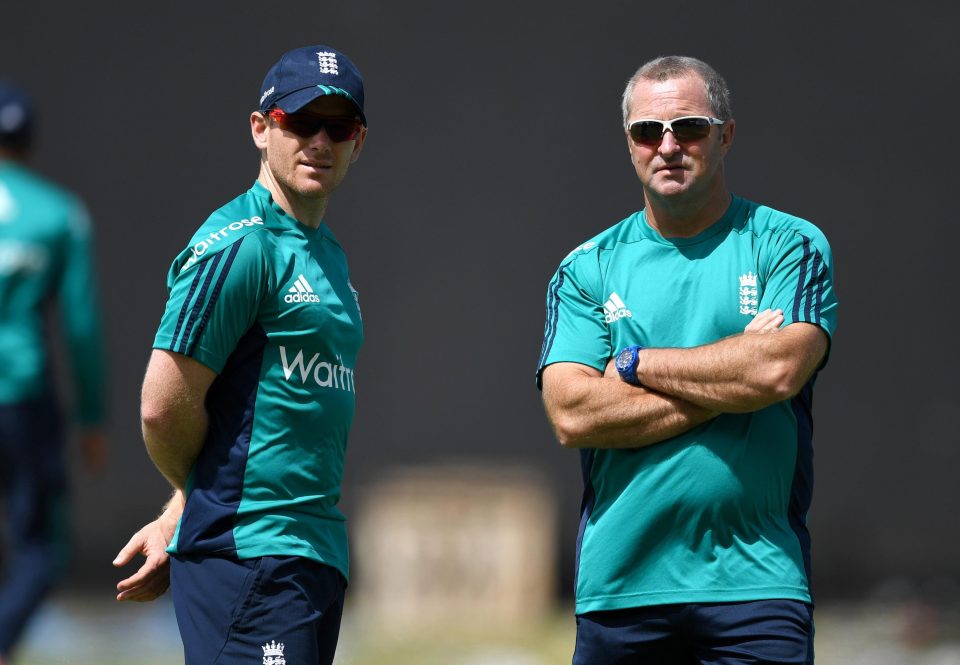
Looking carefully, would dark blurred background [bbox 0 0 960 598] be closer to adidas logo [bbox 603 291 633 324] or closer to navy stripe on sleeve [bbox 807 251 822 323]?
adidas logo [bbox 603 291 633 324]

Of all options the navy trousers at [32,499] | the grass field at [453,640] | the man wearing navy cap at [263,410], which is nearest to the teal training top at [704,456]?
the man wearing navy cap at [263,410]

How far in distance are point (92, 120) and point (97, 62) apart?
454 millimetres

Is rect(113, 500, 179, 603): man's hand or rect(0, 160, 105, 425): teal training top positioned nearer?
rect(113, 500, 179, 603): man's hand

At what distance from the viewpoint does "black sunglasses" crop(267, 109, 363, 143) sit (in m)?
3.26

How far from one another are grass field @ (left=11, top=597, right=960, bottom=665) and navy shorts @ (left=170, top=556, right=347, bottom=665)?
14.2 feet

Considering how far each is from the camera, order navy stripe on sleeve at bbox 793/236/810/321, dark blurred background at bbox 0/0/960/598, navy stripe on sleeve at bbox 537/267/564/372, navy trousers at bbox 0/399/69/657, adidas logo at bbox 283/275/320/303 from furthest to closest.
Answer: dark blurred background at bbox 0/0/960/598 → navy trousers at bbox 0/399/69/657 → navy stripe on sleeve at bbox 537/267/564/372 → navy stripe on sleeve at bbox 793/236/810/321 → adidas logo at bbox 283/275/320/303

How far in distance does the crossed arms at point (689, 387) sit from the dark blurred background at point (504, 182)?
7285 mm

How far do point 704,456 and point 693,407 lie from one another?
0.39 ft

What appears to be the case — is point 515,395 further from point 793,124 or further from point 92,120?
point 92,120

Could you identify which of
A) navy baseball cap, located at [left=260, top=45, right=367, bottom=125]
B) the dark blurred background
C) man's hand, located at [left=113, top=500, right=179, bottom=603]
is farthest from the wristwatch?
the dark blurred background

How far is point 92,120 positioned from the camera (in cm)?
1112

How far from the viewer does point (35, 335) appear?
5840 mm

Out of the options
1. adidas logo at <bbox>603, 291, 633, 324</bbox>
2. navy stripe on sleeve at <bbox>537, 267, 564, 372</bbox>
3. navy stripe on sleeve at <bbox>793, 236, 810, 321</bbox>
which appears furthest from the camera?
navy stripe on sleeve at <bbox>537, 267, 564, 372</bbox>

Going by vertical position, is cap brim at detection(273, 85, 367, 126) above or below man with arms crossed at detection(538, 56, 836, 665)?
above
